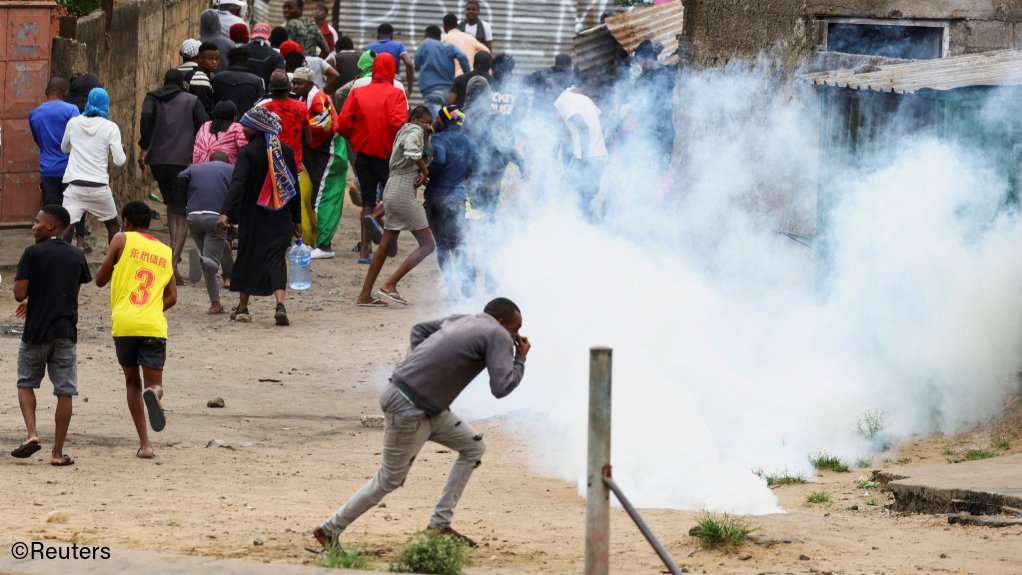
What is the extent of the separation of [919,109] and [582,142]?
4.71 m

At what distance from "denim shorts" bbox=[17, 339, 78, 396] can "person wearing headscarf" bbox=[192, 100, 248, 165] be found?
5154mm

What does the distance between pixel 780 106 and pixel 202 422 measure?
17.5 ft

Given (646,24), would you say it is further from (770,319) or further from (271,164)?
(770,319)

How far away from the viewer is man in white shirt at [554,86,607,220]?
548 inches

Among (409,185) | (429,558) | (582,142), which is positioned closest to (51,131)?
(409,185)

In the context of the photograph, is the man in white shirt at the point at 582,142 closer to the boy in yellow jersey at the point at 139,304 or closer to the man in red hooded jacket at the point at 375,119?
the man in red hooded jacket at the point at 375,119

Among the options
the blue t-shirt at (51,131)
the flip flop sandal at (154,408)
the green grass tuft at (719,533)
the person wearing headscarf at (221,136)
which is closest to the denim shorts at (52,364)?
the flip flop sandal at (154,408)

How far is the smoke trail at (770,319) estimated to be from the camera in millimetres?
8625

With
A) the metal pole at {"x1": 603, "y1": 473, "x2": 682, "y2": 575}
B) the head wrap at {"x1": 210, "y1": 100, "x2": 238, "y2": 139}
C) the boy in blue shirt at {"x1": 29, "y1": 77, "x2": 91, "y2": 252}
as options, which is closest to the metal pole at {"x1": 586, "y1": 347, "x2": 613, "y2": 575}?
the metal pole at {"x1": 603, "y1": 473, "x2": 682, "y2": 575}

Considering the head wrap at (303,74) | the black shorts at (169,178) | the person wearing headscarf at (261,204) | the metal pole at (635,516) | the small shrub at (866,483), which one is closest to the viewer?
the metal pole at (635,516)

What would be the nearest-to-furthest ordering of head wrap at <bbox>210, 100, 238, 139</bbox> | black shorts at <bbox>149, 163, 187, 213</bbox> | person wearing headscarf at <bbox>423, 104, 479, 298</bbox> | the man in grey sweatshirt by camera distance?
the man in grey sweatshirt, person wearing headscarf at <bbox>423, 104, 479, 298</bbox>, head wrap at <bbox>210, 100, 238, 139</bbox>, black shorts at <bbox>149, 163, 187, 213</bbox>

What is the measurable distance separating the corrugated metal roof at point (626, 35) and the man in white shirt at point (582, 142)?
409 cm

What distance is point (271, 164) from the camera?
39.8 feet

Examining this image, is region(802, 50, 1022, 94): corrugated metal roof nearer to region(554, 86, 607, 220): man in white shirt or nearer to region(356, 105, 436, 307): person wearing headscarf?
region(554, 86, 607, 220): man in white shirt
